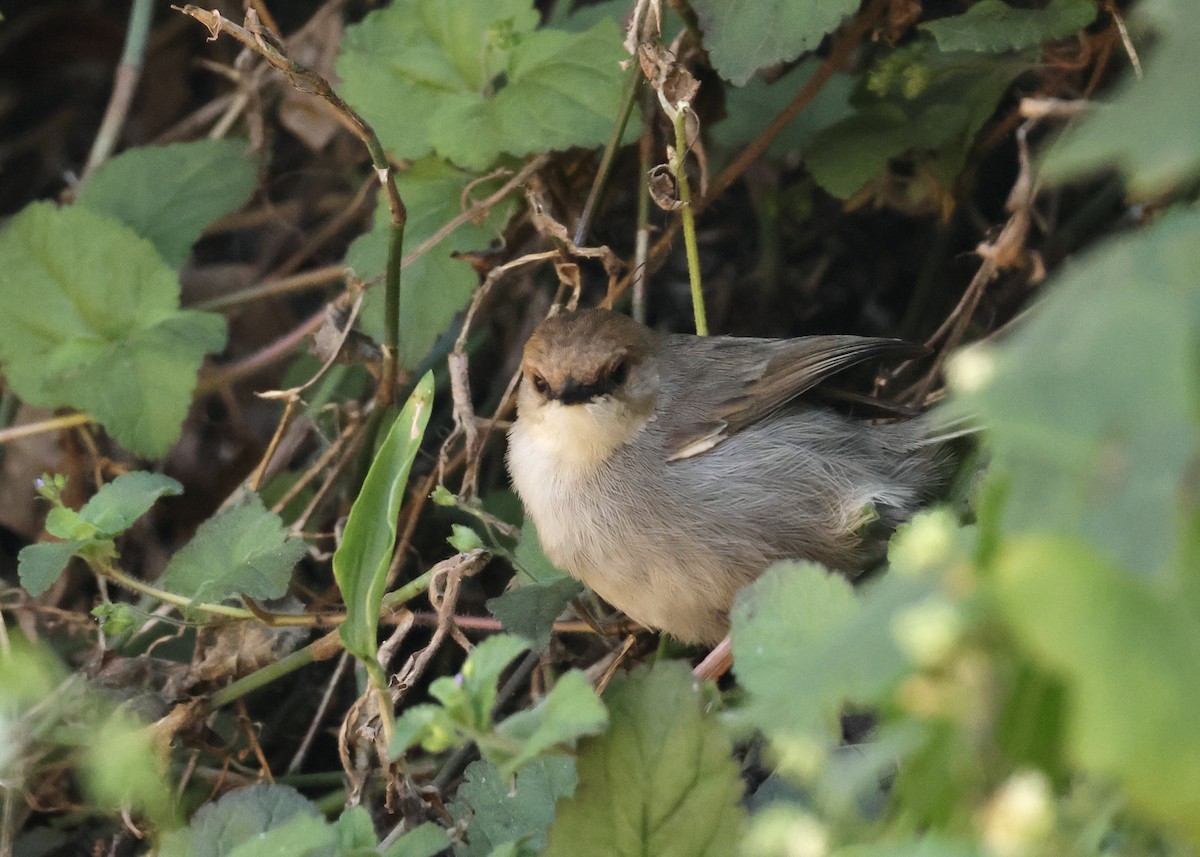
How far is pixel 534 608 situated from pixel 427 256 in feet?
3.19

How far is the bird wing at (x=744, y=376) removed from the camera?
9.41 ft

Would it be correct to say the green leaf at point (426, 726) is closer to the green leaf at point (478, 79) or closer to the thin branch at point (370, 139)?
the thin branch at point (370, 139)

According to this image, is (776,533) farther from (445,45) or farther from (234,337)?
(234,337)

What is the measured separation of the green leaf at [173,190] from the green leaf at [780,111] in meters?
1.34

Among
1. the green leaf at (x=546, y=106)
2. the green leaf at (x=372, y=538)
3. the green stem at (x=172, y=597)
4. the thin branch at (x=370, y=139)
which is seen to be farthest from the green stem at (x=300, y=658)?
the green leaf at (x=546, y=106)

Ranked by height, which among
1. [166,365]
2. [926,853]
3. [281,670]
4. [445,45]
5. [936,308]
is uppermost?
[445,45]

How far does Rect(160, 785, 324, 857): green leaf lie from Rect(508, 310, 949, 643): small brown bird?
800mm

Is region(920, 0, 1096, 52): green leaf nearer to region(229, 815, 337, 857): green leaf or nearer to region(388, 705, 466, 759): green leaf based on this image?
region(388, 705, 466, 759): green leaf

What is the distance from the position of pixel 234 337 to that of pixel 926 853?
10.8 ft

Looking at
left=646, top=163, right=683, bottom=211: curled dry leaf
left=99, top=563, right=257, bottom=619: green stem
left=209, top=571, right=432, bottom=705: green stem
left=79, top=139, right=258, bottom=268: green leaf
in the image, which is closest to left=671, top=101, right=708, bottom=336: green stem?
left=646, top=163, right=683, bottom=211: curled dry leaf

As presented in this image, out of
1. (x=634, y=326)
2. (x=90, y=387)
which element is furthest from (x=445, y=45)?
(x=90, y=387)

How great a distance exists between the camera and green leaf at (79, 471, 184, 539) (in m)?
2.41

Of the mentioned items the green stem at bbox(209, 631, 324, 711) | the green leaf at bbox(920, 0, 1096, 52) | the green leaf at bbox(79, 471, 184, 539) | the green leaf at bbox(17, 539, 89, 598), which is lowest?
the green stem at bbox(209, 631, 324, 711)

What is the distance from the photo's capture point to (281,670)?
102 inches
